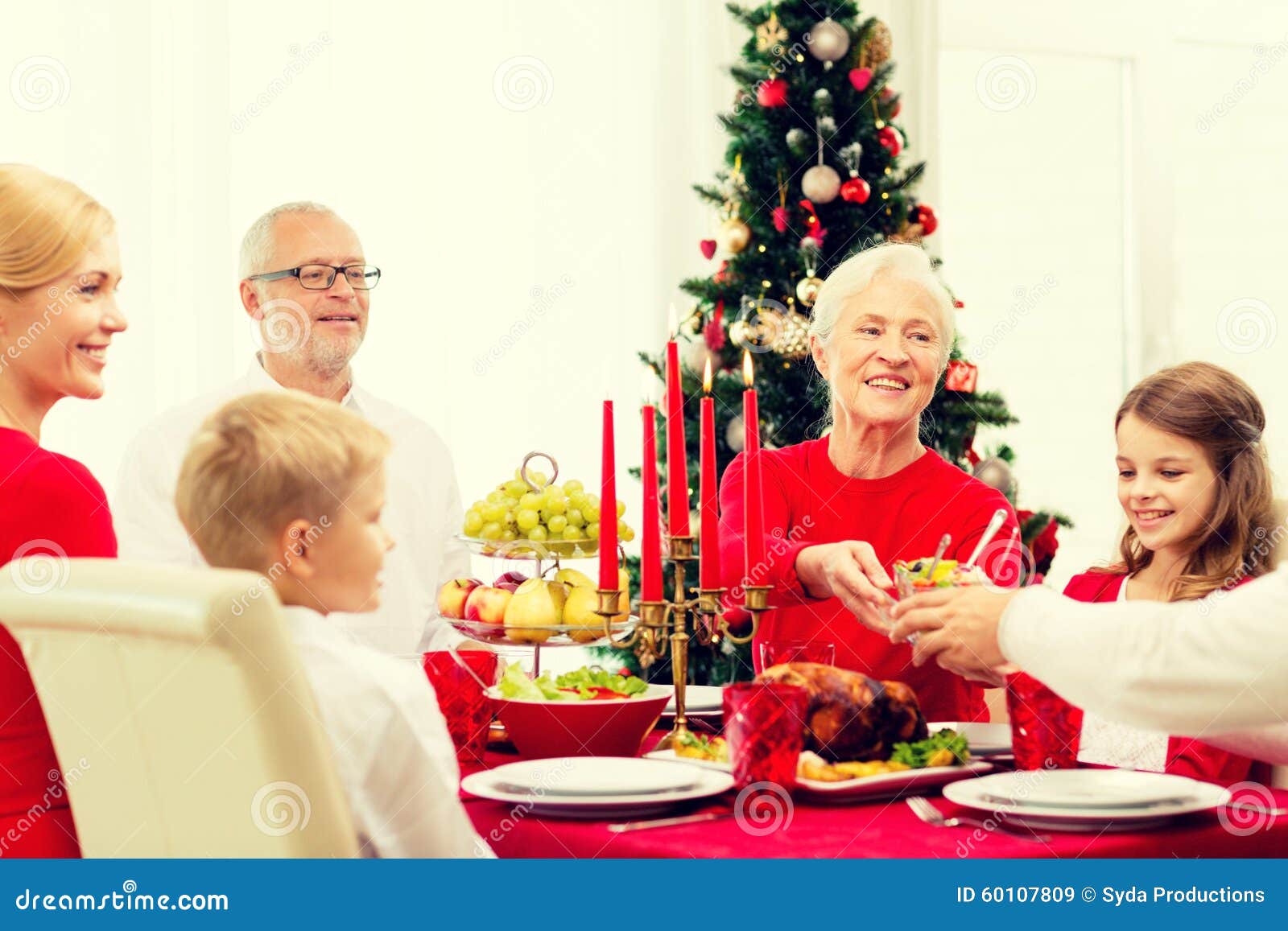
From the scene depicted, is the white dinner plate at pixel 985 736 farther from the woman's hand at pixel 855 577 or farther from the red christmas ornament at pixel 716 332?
the red christmas ornament at pixel 716 332

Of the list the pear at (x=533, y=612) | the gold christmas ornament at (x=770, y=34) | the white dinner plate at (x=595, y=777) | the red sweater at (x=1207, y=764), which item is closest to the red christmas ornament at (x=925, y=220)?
the gold christmas ornament at (x=770, y=34)

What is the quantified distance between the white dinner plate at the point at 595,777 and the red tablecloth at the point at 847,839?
3 centimetres

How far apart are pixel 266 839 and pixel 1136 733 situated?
123 cm

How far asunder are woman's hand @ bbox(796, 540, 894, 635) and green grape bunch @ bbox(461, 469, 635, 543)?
323 millimetres

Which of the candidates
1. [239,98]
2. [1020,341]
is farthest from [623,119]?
[1020,341]

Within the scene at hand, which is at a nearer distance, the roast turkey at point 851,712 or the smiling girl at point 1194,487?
the roast turkey at point 851,712

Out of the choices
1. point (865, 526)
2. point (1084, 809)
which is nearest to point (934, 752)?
point (1084, 809)

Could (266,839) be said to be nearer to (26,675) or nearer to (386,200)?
(26,675)

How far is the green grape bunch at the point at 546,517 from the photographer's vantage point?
191 centimetres

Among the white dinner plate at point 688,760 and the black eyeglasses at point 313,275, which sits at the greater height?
the black eyeglasses at point 313,275

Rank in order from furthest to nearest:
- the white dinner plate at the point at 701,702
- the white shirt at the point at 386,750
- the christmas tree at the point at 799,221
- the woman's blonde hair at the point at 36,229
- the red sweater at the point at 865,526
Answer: the christmas tree at the point at 799,221 → the red sweater at the point at 865,526 → the white dinner plate at the point at 701,702 → the woman's blonde hair at the point at 36,229 → the white shirt at the point at 386,750

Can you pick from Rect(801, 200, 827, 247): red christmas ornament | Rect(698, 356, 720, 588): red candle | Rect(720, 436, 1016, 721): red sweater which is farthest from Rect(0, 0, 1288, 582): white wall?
Rect(698, 356, 720, 588): red candle

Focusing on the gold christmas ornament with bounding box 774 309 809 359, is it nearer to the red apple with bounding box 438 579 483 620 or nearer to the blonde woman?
the red apple with bounding box 438 579 483 620

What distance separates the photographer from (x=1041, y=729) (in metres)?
1.63
